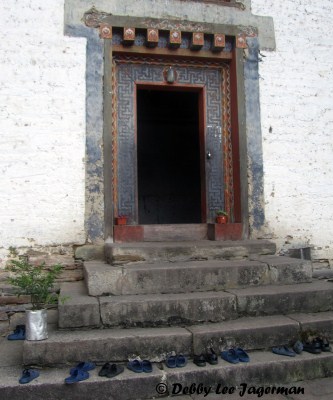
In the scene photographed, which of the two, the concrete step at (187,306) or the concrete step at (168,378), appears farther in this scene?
the concrete step at (187,306)

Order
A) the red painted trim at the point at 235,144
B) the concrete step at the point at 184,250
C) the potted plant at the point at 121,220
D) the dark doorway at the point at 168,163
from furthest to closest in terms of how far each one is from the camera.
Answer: the dark doorway at the point at 168,163, the red painted trim at the point at 235,144, the potted plant at the point at 121,220, the concrete step at the point at 184,250

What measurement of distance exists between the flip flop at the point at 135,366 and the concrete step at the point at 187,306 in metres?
0.40

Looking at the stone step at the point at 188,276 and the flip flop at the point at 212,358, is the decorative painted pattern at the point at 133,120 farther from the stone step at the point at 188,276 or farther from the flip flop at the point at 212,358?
the flip flop at the point at 212,358

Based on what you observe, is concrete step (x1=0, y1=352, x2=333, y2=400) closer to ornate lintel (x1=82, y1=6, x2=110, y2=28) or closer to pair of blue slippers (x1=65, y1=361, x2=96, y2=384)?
pair of blue slippers (x1=65, y1=361, x2=96, y2=384)

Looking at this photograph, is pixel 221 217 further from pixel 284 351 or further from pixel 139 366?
pixel 139 366

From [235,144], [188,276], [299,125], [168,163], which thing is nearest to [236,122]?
[235,144]

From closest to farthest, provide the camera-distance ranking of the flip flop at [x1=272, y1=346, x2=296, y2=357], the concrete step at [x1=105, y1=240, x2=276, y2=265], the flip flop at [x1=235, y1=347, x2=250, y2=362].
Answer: the flip flop at [x1=235, y1=347, x2=250, y2=362], the flip flop at [x1=272, y1=346, x2=296, y2=357], the concrete step at [x1=105, y1=240, x2=276, y2=265]

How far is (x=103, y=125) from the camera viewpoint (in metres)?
4.95

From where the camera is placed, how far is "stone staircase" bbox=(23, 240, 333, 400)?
10.1ft

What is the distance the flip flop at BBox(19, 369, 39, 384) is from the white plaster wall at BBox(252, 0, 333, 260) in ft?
11.1

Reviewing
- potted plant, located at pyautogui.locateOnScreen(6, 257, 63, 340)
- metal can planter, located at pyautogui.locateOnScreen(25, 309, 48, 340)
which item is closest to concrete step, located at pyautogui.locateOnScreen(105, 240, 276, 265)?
potted plant, located at pyautogui.locateOnScreen(6, 257, 63, 340)

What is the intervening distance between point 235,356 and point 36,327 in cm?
155

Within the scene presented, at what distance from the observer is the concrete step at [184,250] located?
430cm

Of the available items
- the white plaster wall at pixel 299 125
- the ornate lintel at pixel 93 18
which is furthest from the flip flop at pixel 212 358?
the ornate lintel at pixel 93 18
